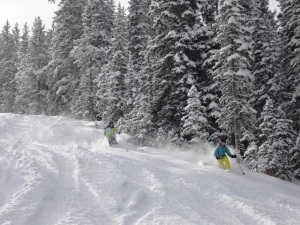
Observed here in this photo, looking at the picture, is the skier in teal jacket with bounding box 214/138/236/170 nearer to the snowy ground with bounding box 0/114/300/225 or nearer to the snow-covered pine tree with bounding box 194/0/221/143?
the snowy ground with bounding box 0/114/300/225

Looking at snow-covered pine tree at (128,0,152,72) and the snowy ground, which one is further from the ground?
snow-covered pine tree at (128,0,152,72)

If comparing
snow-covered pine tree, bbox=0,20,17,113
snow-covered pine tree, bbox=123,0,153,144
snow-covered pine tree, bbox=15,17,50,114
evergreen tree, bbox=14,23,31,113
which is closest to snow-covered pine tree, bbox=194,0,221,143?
snow-covered pine tree, bbox=123,0,153,144

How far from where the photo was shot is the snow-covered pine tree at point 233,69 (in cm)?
2047

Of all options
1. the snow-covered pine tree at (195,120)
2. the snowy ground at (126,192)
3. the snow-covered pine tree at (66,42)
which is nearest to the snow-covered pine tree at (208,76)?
the snow-covered pine tree at (195,120)

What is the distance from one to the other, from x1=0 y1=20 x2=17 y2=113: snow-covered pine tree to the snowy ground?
161 ft

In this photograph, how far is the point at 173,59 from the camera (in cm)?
2373

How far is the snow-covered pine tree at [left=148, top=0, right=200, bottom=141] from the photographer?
23.5 m

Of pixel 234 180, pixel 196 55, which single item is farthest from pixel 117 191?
pixel 196 55

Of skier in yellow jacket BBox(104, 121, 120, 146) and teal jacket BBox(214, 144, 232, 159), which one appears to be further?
skier in yellow jacket BBox(104, 121, 120, 146)

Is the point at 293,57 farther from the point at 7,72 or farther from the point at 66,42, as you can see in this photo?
the point at 7,72

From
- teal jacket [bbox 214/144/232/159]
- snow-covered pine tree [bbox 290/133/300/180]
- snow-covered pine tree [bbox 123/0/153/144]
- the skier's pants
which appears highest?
snow-covered pine tree [bbox 123/0/153/144]

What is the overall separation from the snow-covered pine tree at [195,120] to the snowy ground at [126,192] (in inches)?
271

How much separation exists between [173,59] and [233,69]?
4.61m

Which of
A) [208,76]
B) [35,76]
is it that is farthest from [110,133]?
[35,76]
